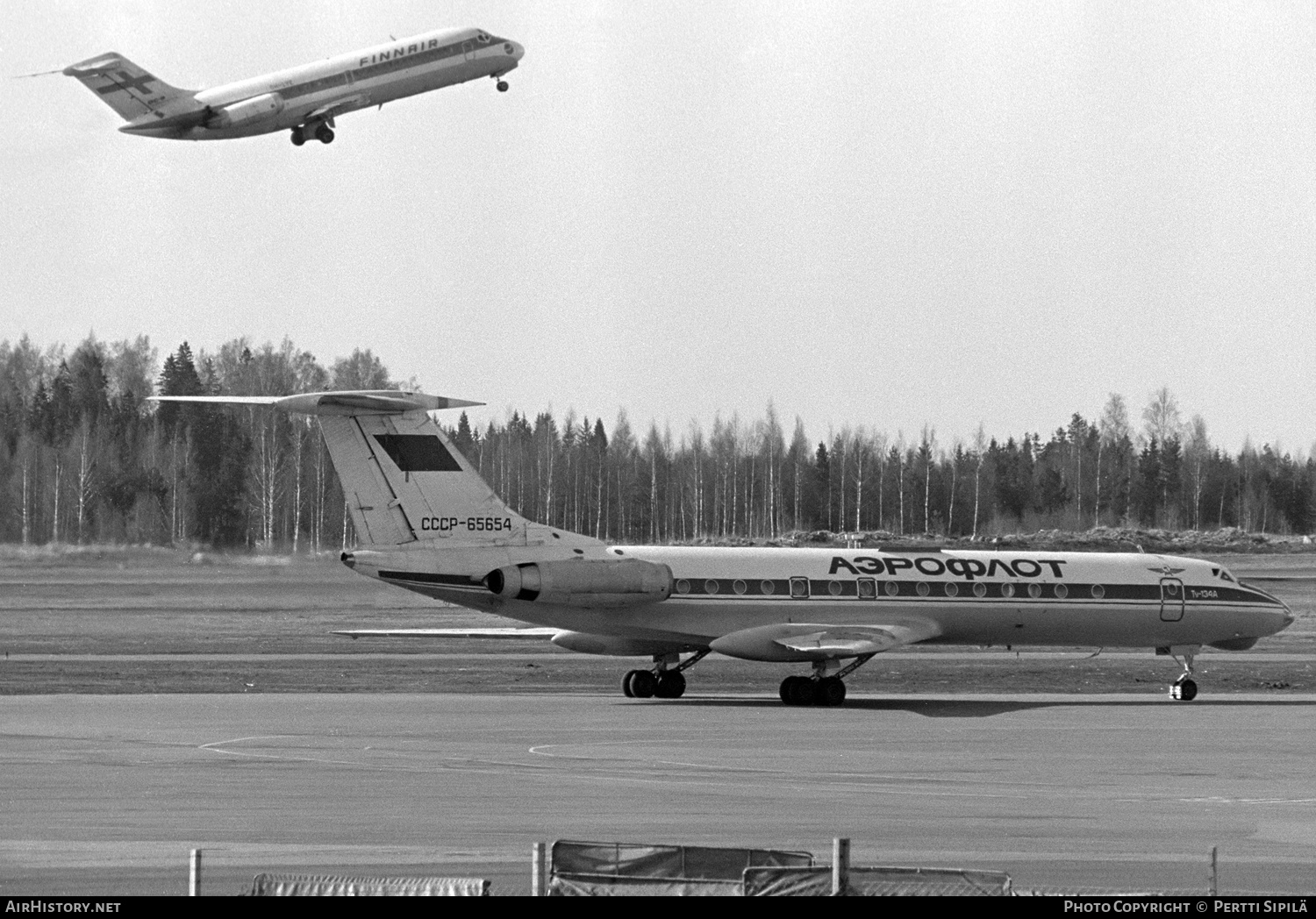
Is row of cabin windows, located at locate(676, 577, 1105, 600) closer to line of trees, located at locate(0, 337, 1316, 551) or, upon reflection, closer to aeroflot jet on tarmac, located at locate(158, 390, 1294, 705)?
aeroflot jet on tarmac, located at locate(158, 390, 1294, 705)

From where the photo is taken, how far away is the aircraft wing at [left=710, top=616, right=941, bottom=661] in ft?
113

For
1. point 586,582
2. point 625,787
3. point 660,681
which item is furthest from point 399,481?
point 625,787

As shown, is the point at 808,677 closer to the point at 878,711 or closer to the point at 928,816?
the point at 878,711

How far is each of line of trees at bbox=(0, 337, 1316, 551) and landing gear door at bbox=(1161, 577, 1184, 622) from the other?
42506 millimetres

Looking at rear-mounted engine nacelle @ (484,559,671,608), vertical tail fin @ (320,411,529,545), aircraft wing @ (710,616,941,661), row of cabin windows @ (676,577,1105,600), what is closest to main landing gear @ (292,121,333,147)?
vertical tail fin @ (320,411,529,545)

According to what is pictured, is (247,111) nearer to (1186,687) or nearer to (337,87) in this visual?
(337,87)

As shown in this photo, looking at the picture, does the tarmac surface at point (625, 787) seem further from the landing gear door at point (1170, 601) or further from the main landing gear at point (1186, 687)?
the landing gear door at point (1170, 601)

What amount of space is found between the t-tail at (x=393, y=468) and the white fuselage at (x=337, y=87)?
1042 centimetres

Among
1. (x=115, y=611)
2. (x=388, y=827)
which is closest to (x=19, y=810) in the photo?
(x=388, y=827)

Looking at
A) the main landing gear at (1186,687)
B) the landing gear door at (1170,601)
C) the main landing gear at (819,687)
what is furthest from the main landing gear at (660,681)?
the landing gear door at (1170,601)

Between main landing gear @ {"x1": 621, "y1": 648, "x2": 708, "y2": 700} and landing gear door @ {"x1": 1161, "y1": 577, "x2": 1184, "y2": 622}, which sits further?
landing gear door @ {"x1": 1161, "y1": 577, "x2": 1184, "y2": 622}

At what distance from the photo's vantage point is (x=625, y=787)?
21.2 meters

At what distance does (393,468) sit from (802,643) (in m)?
8.37

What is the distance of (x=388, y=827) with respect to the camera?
17.5 meters
